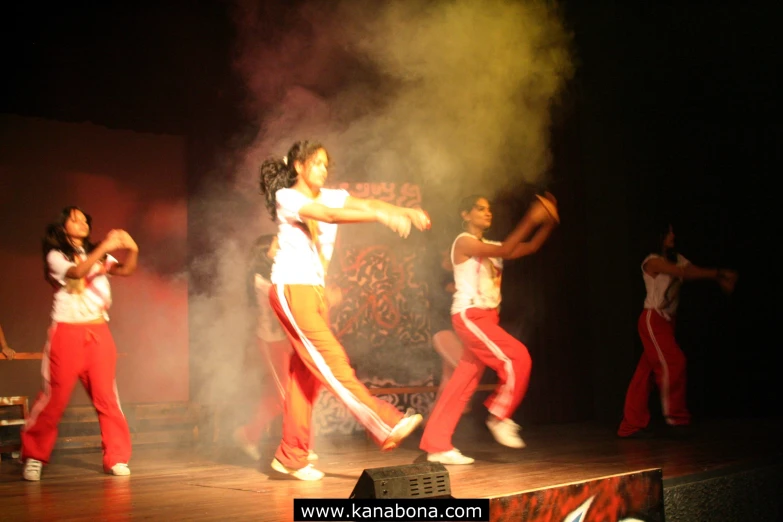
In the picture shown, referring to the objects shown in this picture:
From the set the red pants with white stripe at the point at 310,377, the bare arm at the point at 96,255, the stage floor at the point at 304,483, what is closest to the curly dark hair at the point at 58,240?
the bare arm at the point at 96,255

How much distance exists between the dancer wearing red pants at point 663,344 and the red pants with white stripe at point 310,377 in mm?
2934

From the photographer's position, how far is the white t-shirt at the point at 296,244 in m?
4.08

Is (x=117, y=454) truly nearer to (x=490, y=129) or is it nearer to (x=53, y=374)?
(x=53, y=374)

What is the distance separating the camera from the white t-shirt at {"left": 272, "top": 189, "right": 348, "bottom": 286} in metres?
4.08

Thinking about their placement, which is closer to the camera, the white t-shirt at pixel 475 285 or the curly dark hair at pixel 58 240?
the curly dark hair at pixel 58 240

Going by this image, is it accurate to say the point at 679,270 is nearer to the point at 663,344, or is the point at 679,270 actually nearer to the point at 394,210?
the point at 663,344

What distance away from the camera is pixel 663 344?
632cm

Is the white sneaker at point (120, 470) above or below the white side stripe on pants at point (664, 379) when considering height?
below

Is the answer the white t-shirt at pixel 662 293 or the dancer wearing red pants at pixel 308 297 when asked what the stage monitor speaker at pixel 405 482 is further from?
the white t-shirt at pixel 662 293

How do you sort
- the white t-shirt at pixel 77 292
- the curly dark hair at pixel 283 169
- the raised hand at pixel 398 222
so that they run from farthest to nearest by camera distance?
1. the white t-shirt at pixel 77 292
2. the curly dark hair at pixel 283 169
3. the raised hand at pixel 398 222

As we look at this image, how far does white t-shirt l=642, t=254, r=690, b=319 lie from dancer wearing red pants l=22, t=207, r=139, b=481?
3831mm

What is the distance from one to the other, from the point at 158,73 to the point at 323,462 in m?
3.41

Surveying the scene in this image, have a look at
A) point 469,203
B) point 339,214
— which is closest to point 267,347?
point 469,203

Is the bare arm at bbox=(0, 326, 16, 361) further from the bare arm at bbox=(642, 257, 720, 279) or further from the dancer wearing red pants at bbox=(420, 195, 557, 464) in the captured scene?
the bare arm at bbox=(642, 257, 720, 279)
